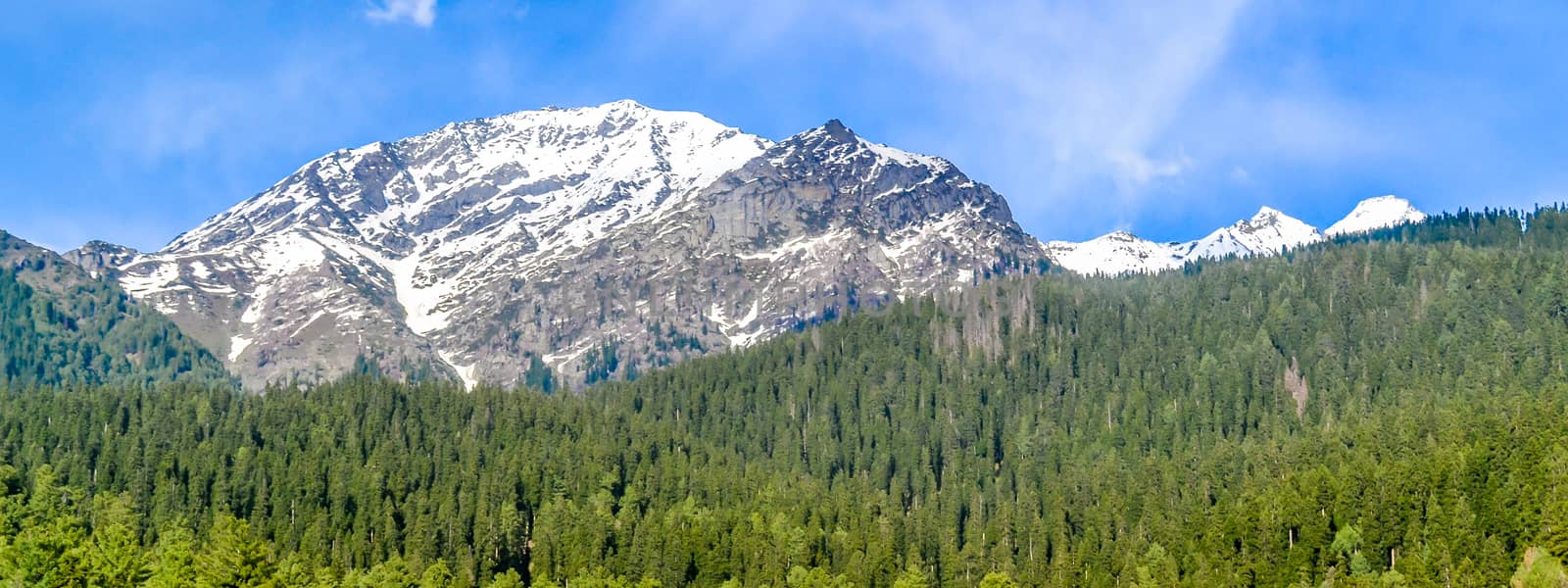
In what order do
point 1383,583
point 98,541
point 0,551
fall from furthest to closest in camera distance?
1. point 1383,583
2. point 98,541
3. point 0,551

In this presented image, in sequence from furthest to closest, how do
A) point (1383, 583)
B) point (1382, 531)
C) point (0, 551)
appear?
point (1382, 531) → point (1383, 583) → point (0, 551)

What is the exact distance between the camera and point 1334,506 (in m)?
193

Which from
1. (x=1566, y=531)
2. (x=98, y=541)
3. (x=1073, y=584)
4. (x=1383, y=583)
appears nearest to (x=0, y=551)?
(x=98, y=541)

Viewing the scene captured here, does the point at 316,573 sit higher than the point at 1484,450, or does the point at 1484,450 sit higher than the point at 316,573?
the point at 1484,450

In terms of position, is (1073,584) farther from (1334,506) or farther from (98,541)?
(98,541)

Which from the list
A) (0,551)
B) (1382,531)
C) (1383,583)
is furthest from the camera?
(1382,531)

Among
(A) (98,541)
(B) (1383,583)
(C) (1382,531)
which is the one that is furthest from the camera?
(C) (1382,531)

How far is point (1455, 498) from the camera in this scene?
605ft

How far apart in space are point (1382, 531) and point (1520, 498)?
14.9 metres

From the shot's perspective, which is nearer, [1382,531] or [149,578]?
[149,578]

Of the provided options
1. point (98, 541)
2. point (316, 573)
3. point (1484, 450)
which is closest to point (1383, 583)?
point (1484, 450)

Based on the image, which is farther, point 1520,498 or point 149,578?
point 1520,498

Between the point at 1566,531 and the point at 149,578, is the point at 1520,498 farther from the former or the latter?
the point at 149,578

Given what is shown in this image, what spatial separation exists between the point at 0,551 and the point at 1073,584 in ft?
384
